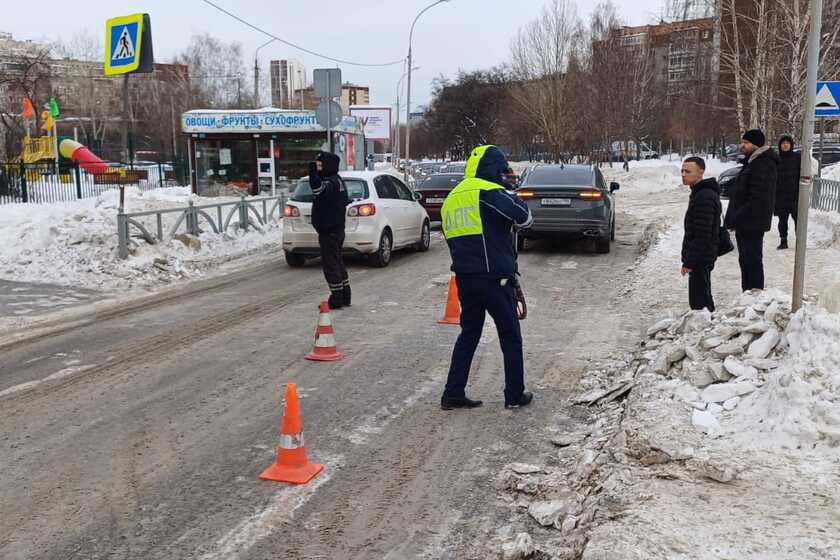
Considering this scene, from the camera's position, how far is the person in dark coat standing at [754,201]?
784cm

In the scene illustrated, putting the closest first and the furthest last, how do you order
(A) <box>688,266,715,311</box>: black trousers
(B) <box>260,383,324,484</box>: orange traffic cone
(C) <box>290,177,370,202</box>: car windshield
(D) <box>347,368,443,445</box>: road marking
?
(B) <box>260,383,324,484</box>: orange traffic cone < (D) <box>347,368,443,445</box>: road marking < (A) <box>688,266,715,311</box>: black trousers < (C) <box>290,177,370,202</box>: car windshield

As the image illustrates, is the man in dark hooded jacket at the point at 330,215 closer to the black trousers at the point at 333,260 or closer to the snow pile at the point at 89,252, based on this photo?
the black trousers at the point at 333,260

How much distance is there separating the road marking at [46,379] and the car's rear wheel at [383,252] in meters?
6.43

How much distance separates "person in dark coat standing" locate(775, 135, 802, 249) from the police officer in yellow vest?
8.29 meters

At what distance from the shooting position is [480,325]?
5.81 metres

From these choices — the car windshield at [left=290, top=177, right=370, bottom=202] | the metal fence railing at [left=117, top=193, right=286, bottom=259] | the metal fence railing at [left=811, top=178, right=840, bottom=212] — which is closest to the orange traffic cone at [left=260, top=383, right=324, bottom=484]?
the car windshield at [left=290, top=177, right=370, bottom=202]

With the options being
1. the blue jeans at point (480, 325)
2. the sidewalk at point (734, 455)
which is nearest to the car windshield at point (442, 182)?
the sidewalk at point (734, 455)

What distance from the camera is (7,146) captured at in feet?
114

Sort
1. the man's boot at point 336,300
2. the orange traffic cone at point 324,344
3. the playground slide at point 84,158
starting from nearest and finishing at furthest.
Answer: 1. the orange traffic cone at point 324,344
2. the man's boot at point 336,300
3. the playground slide at point 84,158

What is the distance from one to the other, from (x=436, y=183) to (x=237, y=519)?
55.0ft

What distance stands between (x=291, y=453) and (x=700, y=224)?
4341mm

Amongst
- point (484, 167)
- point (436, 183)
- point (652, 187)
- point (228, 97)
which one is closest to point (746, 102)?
point (652, 187)

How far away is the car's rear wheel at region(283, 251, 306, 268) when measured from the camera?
13.4 m

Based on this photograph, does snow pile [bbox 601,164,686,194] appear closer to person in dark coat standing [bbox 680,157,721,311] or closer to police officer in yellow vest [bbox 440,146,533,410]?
person in dark coat standing [bbox 680,157,721,311]
